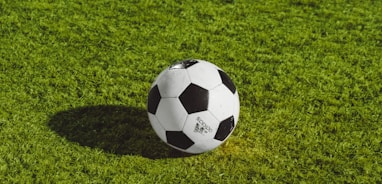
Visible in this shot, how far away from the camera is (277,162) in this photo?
4539 mm

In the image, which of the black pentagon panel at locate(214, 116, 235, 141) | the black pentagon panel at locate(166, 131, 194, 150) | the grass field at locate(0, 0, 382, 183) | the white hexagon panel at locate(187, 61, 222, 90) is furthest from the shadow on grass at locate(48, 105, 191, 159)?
the white hexagon panel at locate(187, 61, 222, 90)

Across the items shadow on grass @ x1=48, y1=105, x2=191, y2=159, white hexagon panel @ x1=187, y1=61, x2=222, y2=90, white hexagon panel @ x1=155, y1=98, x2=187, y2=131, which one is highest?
white hexagon panel @ x1=187, y1=61, x2=222, y2=90

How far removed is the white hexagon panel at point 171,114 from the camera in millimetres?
4129

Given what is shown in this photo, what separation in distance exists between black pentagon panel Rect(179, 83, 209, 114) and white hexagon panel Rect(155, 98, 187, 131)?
43 millimetres

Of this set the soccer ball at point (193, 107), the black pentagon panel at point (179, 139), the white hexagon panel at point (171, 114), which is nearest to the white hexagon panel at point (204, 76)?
the soccer ball at point (193, 107)

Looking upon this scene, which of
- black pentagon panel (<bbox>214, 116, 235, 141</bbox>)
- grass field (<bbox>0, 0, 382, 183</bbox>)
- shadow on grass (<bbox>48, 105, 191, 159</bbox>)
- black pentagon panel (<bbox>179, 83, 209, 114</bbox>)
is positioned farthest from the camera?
shadow on grass (<bbox>48, 105, 191, 159</bbox>)

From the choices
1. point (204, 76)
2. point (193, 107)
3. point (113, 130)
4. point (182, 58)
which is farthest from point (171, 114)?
point (182, 58)

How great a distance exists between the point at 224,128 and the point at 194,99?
37cm

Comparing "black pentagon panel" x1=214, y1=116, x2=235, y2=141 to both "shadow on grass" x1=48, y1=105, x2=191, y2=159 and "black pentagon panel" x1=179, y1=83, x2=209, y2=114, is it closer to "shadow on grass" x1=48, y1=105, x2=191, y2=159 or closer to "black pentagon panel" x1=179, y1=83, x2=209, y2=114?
"black pentagon panel" x1=179, y1=83, x2=209, y2=114

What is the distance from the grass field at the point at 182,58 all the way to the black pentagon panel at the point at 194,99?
1.99 ft

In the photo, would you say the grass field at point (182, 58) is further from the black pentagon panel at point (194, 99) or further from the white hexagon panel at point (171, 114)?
the black pentagon panel at point (194, 99)

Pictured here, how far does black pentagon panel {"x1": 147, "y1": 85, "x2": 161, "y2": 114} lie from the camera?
425cm

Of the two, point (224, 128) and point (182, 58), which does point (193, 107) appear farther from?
point (182, 58)

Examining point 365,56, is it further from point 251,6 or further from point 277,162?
point 277,162
